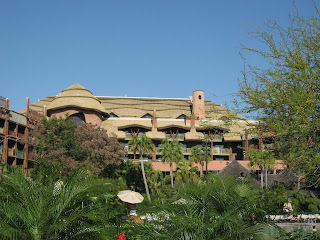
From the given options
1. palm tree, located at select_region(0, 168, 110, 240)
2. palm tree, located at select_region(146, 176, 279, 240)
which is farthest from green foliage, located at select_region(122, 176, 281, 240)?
palm tree, located at select_region(0, 168, 110, 240)

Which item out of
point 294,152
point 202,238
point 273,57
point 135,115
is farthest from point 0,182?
point 135,115

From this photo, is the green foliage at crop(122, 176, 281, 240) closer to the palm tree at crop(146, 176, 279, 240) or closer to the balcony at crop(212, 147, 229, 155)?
the palm tree at crop(146, 176, 279, 240)

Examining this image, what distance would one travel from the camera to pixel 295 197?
3403 cm

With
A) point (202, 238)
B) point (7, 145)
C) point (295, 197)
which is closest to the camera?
point (202, 238)

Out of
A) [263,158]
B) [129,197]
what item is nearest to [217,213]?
[263,158]

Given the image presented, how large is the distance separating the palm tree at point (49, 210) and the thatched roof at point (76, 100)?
1994 inches

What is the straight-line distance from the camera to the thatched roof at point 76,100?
188ft

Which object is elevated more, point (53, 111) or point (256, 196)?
point (53, 111)

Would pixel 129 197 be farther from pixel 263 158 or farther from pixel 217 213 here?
pixel 217 213

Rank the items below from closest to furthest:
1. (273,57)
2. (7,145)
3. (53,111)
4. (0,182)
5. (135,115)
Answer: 1. (0,182)
2. (273,57)
3. (7,145)
4. (53,111)
5. (135,115)

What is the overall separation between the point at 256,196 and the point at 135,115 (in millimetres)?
60642

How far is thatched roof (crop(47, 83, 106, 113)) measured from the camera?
57.2 metres

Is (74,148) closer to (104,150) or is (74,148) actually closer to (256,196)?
(104,150)

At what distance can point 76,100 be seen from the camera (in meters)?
57.7
